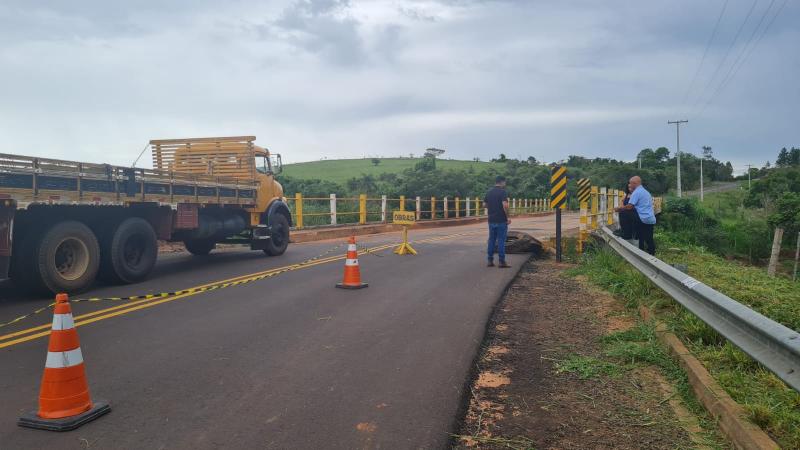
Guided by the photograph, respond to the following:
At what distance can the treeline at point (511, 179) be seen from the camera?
146 feet

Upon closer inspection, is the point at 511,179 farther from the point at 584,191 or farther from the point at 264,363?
the point at 264,363

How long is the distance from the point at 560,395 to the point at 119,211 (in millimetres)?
7530

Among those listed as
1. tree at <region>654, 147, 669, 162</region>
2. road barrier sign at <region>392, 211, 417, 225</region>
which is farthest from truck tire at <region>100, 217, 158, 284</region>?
tree at <region>654, 147, 669, 162</region>

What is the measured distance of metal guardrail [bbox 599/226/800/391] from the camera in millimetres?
3035

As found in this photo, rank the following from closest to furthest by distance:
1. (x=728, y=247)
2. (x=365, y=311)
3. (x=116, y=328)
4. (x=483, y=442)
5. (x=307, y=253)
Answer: (x=483, y=442), (x=116, y=328), (x=365, y=311), (x=307, y=253), (x=728, y=247)

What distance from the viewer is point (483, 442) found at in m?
3.63

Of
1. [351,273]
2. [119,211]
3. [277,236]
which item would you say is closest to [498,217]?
[351,273]

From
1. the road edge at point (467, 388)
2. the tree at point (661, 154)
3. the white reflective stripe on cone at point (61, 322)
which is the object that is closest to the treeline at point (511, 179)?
the tree at point (661, 154)

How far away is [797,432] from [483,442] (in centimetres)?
172

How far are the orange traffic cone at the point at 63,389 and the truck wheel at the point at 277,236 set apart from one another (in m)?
9.42

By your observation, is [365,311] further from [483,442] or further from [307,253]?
[307,253]

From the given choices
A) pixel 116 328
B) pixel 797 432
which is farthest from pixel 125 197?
pixel 797 432

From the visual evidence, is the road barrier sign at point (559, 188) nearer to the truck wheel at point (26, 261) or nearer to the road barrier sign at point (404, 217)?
the road barrier sign at point (404, 217)

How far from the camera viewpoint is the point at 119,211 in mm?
9242
